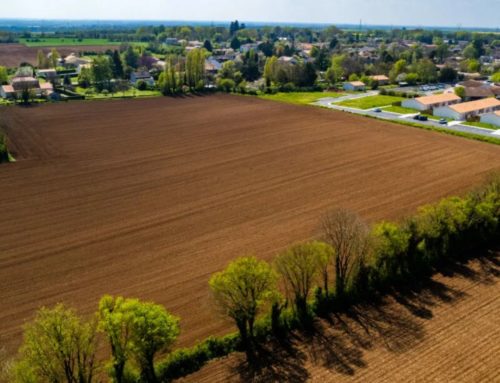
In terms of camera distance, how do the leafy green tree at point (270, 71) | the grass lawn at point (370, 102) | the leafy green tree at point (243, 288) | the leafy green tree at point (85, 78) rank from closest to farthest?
1. the leafy green tree at point (243, 288)
2. the grass lawn at point (370, 102)
3. the leafy green tree at point (85, 78)
4. the leafy green tree at point (270, 71)

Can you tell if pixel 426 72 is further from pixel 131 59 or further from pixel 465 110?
pixel 131 59

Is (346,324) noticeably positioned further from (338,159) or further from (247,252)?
(338,159)

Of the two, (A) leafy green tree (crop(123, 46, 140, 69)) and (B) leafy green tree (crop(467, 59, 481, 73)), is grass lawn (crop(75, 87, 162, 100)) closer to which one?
(A) leafy green tree (crop(123, 46, 140, 69))

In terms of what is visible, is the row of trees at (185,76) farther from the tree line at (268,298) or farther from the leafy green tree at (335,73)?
the tree line at (268,298)

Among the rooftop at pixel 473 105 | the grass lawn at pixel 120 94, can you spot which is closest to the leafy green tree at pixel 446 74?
the rooftop at pixel 473 105

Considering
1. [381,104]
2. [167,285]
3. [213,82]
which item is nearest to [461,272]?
[167,285]

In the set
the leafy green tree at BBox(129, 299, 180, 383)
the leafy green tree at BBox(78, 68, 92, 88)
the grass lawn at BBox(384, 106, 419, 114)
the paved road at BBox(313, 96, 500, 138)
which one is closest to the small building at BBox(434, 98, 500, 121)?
the paved road at BBox(313, 96, 500, 138)
